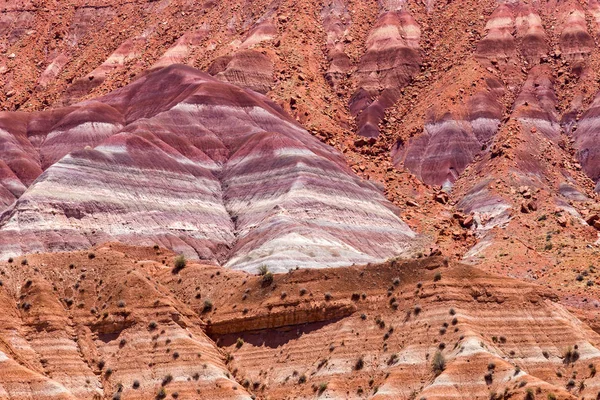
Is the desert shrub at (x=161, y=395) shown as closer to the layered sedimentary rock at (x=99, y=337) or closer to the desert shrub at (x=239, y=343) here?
the layered sedimentary rock at (x=99, y=337)

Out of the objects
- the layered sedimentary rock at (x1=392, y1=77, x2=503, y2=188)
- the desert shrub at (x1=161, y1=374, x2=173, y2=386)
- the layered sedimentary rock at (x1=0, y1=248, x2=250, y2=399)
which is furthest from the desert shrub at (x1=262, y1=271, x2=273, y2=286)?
the layered sedimentary rock at (x1=392, y1=77, x2=503, y2=188)

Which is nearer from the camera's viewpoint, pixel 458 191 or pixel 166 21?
pixel 458 191

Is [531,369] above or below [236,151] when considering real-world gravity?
below

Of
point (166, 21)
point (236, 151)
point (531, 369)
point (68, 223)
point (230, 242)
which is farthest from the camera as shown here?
point (166, 21)

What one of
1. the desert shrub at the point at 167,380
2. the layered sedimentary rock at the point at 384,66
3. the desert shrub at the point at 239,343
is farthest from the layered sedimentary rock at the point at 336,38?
the desert shrub at the point at 167,380

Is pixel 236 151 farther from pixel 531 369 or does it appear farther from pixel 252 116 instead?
pixel 531 369

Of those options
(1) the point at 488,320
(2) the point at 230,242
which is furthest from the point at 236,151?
(1) the point at 488,320

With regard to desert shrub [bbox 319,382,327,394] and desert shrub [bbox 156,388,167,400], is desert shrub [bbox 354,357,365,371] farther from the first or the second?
desert shrub [bbox 156,388,167,400]
